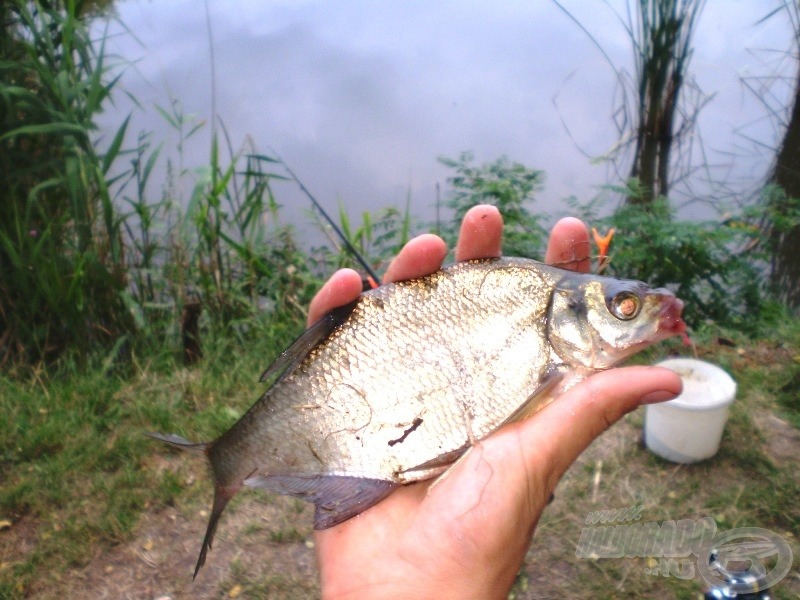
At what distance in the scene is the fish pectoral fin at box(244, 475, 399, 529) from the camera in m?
1.88

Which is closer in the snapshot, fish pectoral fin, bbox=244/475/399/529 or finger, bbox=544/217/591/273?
fish pectoral fin, bbox=244/475/399/529

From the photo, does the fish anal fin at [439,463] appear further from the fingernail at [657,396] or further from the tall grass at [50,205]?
the tall grass at [50,205]

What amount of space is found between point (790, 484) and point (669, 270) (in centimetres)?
155

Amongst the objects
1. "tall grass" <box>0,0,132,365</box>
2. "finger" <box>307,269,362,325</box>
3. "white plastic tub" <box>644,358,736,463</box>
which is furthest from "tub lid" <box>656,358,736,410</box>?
"tall grass" <box>0,0,132,365</box>

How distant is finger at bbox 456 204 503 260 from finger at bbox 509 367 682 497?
0.62m

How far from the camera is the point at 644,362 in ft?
12.7

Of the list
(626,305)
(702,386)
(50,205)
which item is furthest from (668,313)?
(50,205)

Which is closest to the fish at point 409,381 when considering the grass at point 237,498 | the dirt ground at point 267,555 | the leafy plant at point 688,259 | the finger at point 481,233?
the finger at point 481,233

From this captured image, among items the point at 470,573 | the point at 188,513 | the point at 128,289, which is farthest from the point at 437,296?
the point at 128,289

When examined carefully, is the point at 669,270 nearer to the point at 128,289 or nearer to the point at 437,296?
the point at 437,296

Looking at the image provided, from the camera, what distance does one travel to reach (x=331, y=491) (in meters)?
1.93

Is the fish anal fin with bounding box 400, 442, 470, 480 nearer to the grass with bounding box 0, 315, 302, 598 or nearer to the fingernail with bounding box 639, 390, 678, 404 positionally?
the fingernail with bounding box 639, 390, 678, 404

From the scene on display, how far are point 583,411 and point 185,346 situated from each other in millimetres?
3123

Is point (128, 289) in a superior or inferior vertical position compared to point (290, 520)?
superior
